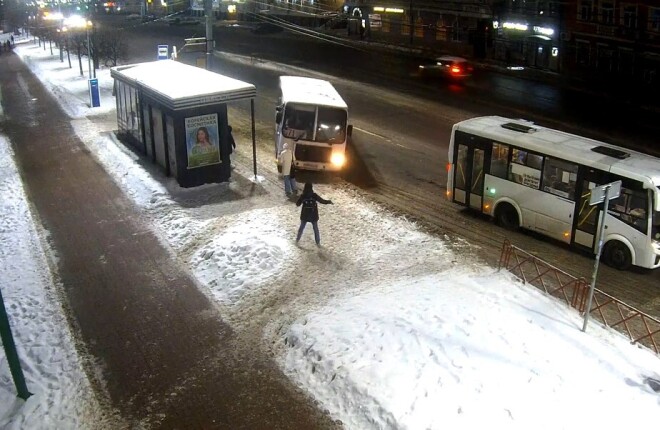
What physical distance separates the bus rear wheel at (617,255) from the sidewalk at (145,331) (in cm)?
819

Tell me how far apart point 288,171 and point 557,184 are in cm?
764

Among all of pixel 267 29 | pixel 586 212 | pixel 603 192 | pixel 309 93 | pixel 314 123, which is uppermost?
pixel 267 29

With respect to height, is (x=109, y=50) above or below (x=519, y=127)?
above

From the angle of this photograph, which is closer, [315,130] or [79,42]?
[315,130]

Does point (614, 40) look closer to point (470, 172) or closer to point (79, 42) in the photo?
point (470, 172)

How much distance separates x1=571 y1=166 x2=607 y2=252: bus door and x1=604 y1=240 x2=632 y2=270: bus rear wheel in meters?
0.34

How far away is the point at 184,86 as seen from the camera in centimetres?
1895

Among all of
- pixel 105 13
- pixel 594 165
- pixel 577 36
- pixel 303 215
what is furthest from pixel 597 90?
pixel 105 13

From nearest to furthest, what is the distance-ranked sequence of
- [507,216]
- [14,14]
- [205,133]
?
1. [507,216]
2. [205,133]
3. [14,14]

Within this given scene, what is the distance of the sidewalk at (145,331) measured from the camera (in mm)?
9164

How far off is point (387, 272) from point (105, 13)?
110 meters

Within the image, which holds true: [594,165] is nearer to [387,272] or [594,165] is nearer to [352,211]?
[387,272]

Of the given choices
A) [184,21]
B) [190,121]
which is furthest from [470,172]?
[184,21]

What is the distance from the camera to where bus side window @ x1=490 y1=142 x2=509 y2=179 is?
15.5m
